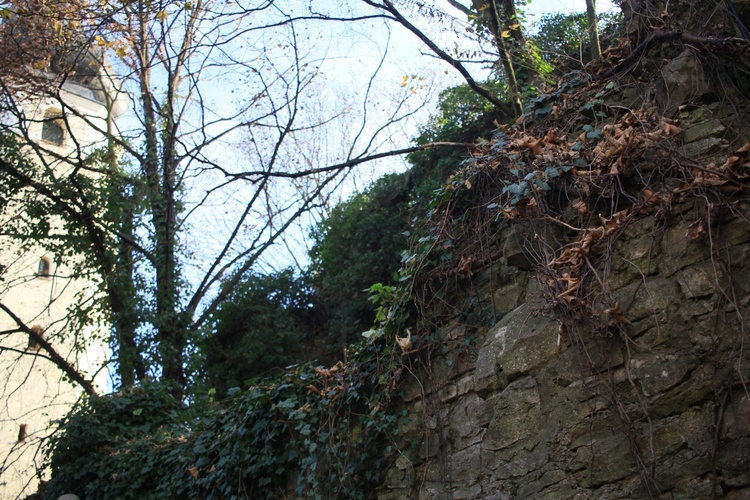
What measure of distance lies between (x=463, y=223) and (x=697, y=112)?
5.19 ft

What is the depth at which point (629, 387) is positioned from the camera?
10.0 feet

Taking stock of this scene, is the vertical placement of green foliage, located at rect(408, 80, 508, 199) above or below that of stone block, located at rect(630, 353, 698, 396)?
above

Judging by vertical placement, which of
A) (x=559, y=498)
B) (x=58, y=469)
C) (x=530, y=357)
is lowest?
(x=559, y=498)

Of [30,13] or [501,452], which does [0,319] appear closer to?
[30,13]

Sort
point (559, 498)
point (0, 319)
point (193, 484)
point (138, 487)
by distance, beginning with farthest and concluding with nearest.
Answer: point (0, 319), point (138, 487), point (193, 484), point (559, 498)

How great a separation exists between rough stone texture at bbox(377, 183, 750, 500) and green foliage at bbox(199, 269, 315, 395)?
290 inches

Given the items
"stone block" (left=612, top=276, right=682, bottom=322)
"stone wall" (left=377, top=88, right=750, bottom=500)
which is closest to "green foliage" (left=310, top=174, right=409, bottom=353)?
"stone wall" (left=377, top=88, right=750, bottom=500)

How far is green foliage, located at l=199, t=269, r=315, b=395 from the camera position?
35.9ft

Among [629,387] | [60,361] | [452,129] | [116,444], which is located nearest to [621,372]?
[629,387]

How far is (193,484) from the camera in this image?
18.9ft

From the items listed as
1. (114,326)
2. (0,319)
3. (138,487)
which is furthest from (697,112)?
(0,319)

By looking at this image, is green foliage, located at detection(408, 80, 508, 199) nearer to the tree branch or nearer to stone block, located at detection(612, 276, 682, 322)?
the tree branch

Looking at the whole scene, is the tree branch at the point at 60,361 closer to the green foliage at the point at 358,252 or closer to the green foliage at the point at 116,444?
the green foliage at the point at 116,444

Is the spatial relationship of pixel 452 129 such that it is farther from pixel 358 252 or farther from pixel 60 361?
pixel 60 361
